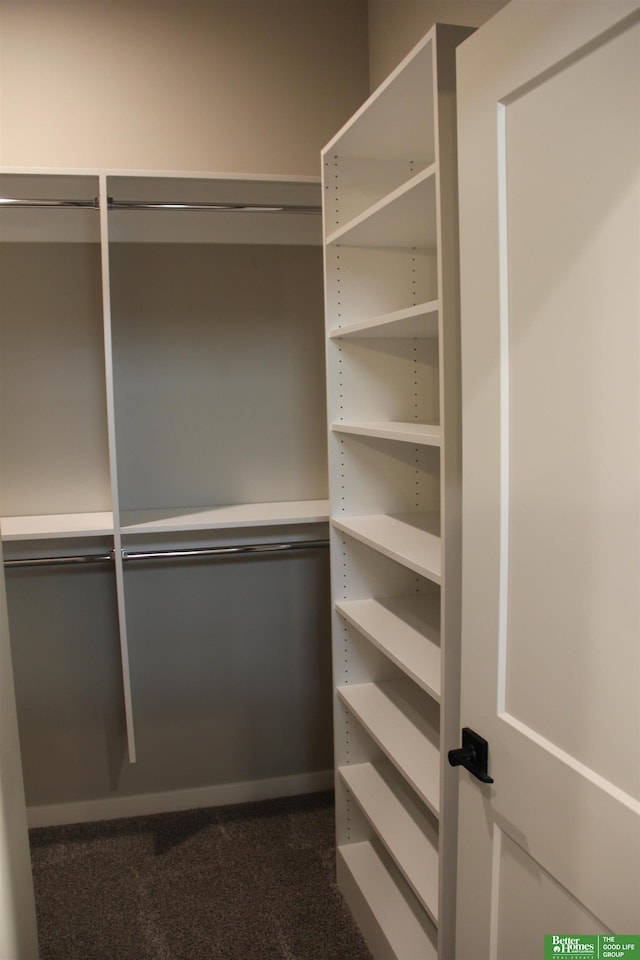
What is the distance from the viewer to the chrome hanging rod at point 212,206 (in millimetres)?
2309

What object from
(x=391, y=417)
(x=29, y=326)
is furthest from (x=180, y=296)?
(x=391, y=417)

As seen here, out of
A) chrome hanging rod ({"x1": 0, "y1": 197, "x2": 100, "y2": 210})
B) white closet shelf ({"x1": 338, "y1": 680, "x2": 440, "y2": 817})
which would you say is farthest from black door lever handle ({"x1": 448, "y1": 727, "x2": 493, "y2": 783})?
chrome hanging rod ({"x1": 0, "y1": 197, "x2": 100, "y2": 210})

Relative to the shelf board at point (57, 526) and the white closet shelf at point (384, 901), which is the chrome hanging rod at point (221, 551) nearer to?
the shelf board at point (57, 526)

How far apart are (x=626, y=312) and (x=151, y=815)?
2.54m

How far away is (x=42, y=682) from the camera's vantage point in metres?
2.60

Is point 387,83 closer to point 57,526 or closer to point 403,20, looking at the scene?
point 403,20

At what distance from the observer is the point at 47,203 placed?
2250 millimetres

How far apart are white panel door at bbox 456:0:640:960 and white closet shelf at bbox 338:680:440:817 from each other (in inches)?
14.0

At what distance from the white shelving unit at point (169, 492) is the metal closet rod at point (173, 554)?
19mm

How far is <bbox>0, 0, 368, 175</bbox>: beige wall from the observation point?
2.36 meters

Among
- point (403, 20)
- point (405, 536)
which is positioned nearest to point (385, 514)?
point (405, 536)

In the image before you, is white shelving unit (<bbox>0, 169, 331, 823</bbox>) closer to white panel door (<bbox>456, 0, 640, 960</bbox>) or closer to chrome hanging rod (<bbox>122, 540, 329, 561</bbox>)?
chrome hanging rod (<bbox>122, 540, 329, 561</bbox>)

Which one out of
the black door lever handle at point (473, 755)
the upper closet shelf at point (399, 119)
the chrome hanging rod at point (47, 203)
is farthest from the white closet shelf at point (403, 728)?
the chrome hanging rod at point (47, 203)

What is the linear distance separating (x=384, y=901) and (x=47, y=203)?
2.28 metres
